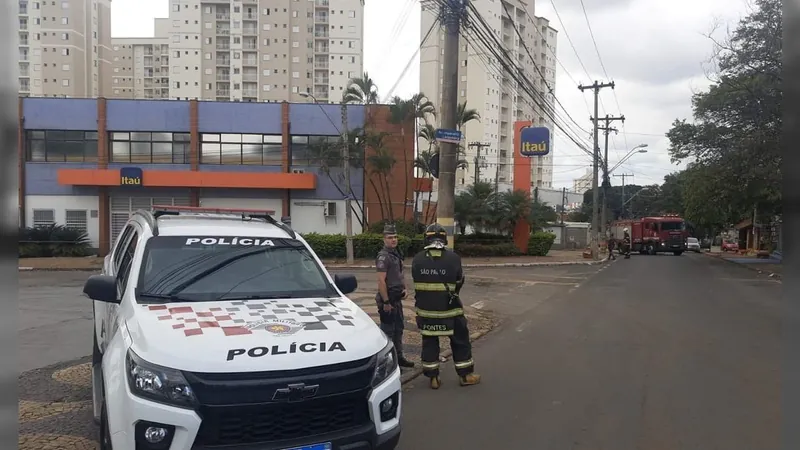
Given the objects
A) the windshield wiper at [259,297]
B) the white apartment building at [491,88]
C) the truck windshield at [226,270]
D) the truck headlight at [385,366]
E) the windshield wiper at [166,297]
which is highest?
the white apartment building at [491,88]

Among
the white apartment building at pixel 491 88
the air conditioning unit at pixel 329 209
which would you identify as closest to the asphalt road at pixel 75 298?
the air conditioning unit at pixel 329 209

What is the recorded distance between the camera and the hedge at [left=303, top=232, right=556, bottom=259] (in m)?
28.9

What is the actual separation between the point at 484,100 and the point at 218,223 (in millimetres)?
84700

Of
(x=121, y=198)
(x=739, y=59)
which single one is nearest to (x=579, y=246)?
(x=739, y=59)

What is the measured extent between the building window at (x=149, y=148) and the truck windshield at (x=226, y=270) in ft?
97.8

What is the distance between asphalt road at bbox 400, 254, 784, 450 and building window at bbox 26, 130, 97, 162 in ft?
95.1

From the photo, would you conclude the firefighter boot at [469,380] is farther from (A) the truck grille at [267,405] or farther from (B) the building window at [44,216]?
(B) the building window at [44,216]

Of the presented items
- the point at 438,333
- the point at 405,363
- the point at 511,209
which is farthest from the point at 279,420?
the point at 511,209

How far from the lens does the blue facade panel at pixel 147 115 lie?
32.3 m

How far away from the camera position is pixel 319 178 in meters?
32.9

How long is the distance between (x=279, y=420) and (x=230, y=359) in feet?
1.49

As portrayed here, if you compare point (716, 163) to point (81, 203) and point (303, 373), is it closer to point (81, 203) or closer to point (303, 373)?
point (303, 373)

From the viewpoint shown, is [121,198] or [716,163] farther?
[121,198]

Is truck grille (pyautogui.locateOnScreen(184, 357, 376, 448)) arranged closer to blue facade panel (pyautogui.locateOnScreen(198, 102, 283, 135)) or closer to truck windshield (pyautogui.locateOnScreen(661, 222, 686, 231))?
blue facade panel (pyautogui.locateOnScreen(198, 102, 283, 135))
